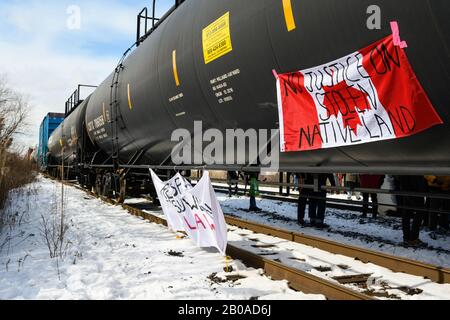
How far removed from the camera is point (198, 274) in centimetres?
446

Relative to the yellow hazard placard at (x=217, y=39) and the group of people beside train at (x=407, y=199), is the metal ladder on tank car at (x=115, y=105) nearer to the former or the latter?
the group of people beside train at (x=407, y=199)

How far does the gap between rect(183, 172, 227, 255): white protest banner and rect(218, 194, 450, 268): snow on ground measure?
2584mm

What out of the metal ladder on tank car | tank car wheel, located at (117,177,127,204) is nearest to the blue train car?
tank car wheel, located at (117,177,127,204)

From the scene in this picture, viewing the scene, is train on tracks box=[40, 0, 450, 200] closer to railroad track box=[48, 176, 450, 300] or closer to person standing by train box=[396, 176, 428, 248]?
railroad track box=[48, 176, 450, 300]

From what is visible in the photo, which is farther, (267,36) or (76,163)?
(76,163)

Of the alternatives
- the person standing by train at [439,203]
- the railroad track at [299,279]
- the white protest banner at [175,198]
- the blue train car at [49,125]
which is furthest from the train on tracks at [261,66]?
the blue train car at [49,125]

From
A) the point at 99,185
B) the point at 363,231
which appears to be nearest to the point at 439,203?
the point at 363,231

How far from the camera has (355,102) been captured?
3.46 m

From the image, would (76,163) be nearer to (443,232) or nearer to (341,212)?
(341,212)

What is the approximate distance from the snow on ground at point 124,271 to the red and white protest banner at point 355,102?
5.21 feet

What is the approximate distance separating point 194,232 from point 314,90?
271 centimetres

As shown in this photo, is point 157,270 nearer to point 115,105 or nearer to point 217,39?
point 217,39

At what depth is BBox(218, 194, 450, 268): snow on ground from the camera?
556 cm
